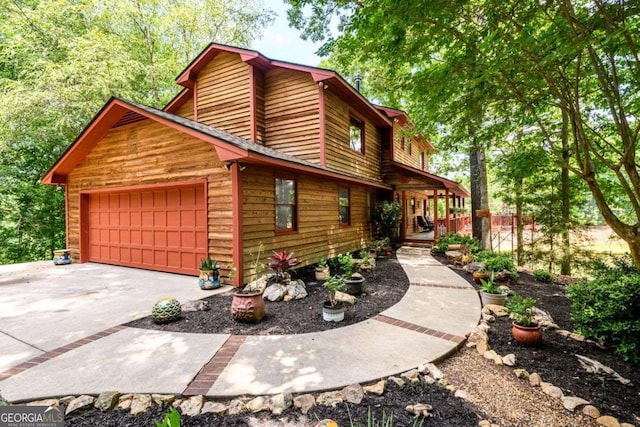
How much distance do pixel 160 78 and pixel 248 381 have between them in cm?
1704

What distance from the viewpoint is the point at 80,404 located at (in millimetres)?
2387

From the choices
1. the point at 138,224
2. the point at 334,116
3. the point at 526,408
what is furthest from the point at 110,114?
the point at 526,408

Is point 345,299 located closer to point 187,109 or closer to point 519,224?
point 519,224

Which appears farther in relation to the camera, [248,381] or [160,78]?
[160,78]

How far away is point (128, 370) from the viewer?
290cm

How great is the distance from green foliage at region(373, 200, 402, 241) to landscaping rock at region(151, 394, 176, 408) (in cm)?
964

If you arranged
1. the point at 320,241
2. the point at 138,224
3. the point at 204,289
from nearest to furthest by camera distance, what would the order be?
1. the point at 204,289
2. the point at 138,224
3. the point at 320,241

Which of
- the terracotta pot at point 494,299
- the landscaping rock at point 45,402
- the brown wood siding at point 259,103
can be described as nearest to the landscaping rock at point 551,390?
the terracotta pot at point 494,299

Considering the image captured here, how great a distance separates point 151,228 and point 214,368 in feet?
19.7

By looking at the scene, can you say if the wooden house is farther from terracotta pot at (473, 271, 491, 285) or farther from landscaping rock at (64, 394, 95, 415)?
terracotta pot at (473, 271, 491, 285)

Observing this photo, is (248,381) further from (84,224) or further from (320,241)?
(84,224)

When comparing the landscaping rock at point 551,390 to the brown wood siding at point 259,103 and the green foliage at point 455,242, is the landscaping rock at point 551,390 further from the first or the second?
the brown wood siding at point 259,103

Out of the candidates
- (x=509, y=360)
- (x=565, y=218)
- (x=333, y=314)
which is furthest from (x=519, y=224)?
(x=333, y=314)

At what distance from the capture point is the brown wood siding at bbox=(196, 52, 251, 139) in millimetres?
9422
